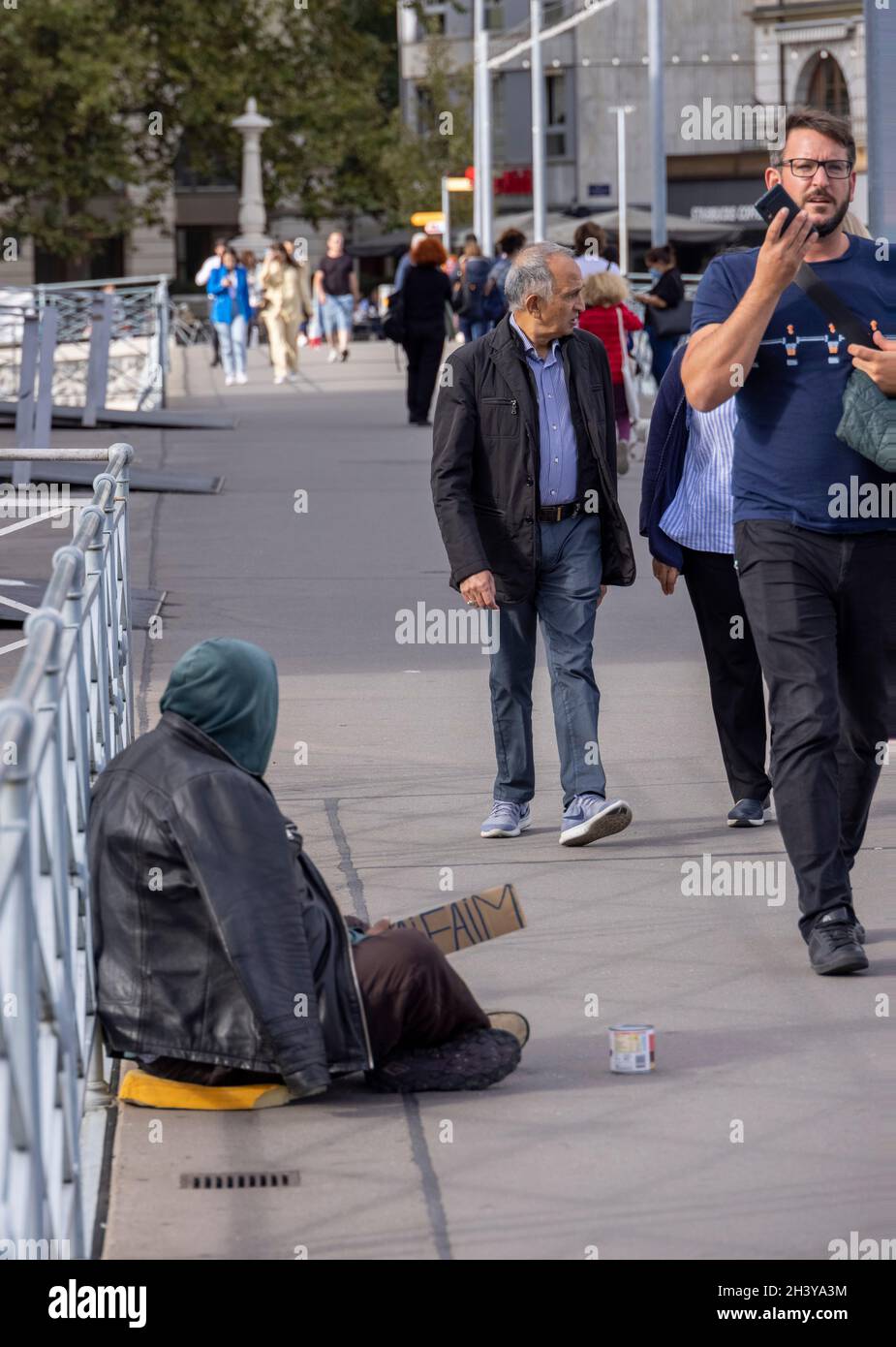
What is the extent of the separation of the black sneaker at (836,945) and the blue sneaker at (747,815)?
163 cm

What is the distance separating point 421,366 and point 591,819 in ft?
54.0

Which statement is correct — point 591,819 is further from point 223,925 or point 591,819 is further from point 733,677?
point 223,925

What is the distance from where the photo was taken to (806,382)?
5773mm

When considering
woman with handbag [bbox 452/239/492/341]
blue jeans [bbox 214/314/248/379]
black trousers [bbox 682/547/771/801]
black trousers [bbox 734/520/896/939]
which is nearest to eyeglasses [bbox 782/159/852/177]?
black trousers [bbox 734/520/896/939]

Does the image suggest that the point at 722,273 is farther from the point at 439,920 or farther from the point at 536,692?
the point at 536,692

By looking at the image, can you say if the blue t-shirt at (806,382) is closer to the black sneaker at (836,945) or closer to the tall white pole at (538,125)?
the black sneaker at (836,945)

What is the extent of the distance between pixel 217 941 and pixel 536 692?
216 inches

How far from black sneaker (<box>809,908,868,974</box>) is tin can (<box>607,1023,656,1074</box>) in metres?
0.86

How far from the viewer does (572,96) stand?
220ft

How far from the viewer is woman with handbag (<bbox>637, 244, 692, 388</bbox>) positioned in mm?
21344

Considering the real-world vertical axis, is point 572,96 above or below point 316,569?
above

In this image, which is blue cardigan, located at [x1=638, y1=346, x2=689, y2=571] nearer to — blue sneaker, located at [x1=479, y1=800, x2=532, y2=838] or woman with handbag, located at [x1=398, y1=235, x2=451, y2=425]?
blue sneaker, located at [x1=479, y1=800, x2=532, y2=838]

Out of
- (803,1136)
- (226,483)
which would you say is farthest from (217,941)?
(226,483)

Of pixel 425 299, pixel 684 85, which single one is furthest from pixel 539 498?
pixel 684 85
